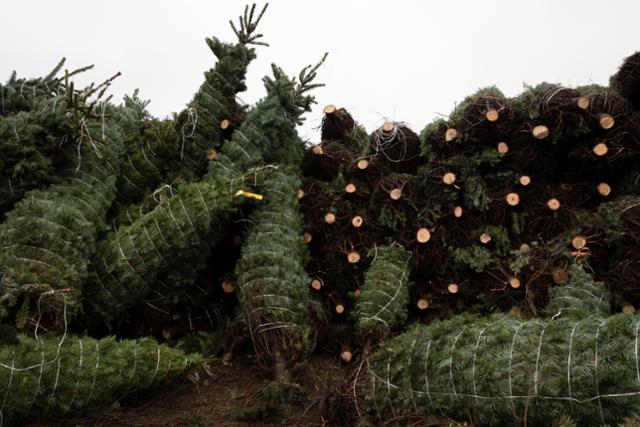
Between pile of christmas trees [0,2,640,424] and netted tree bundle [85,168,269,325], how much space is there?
2 cm

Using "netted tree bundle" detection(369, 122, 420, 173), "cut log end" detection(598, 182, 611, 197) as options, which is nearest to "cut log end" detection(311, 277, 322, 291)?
"netted tree bundle" detection(369, 122, 420, 173)

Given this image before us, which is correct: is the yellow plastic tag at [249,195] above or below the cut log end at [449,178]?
below

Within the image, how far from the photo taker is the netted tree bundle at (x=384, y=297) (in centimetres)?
553

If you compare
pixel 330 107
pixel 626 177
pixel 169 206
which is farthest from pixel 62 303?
pixel 626 177

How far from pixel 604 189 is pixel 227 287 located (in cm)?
415

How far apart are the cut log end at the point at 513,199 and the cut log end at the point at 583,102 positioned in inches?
42.3

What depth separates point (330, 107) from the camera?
299 inches

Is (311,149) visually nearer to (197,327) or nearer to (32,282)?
(197,327)

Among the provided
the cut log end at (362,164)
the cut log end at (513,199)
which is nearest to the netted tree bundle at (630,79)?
the cut log end at (513,199)

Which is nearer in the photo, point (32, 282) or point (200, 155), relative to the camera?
point (32, 282)

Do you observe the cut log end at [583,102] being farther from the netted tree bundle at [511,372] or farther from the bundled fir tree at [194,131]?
the bundled fir tree at [194,131]

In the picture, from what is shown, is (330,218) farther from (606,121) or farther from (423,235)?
(606,121)

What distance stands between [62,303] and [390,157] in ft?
12.9

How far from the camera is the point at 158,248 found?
5598mm
